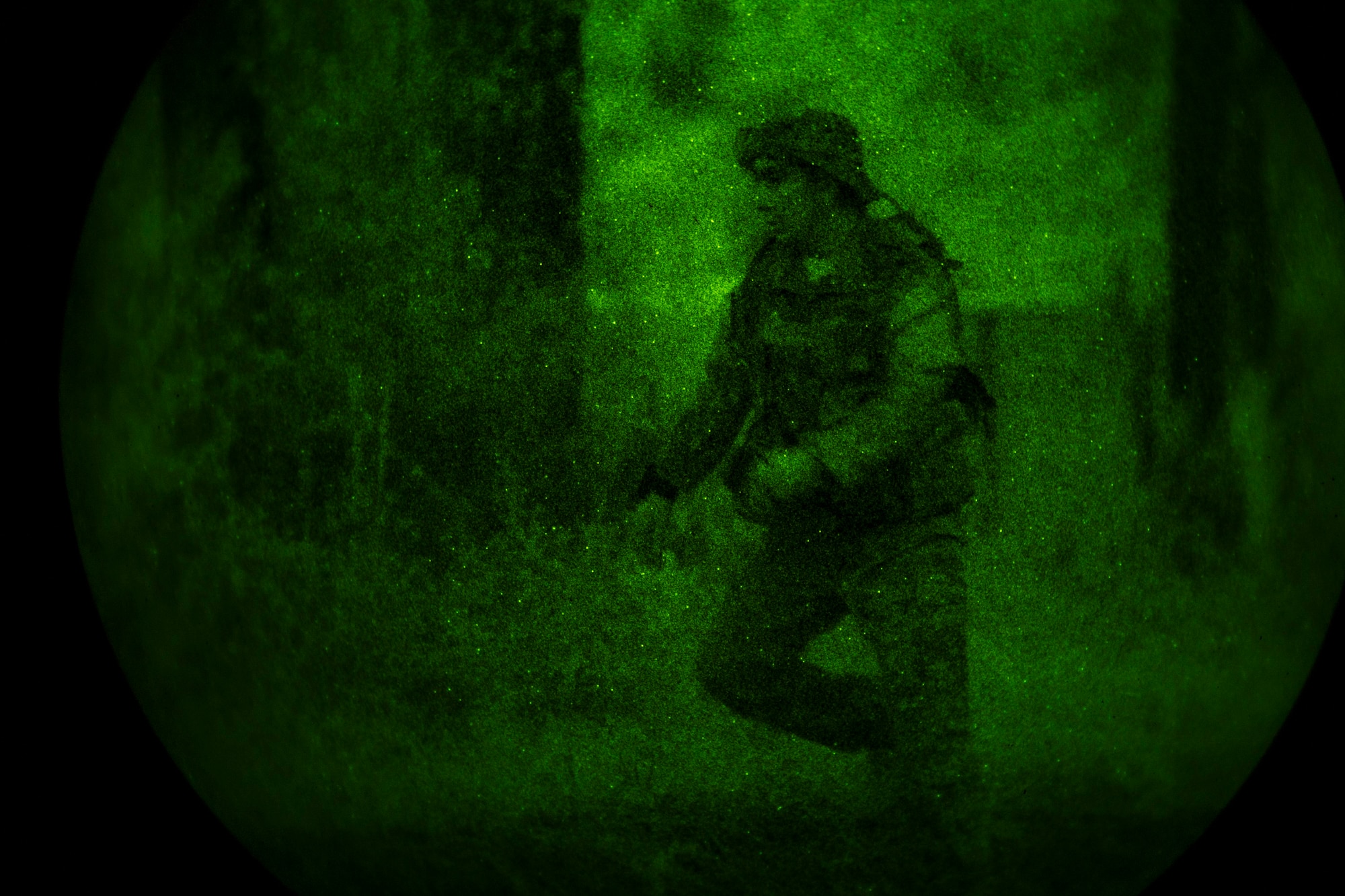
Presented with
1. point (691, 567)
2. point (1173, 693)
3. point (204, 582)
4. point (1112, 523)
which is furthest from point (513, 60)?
point (1173, 693)

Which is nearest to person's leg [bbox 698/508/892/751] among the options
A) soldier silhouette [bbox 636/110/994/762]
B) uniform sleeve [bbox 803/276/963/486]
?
soldier silhouette [bbox 636/110/994/762]

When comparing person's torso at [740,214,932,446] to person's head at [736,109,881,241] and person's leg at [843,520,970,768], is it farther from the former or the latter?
person's leg at [843,520,970,768]

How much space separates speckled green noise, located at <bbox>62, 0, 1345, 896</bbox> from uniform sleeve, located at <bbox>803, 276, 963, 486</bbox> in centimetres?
7

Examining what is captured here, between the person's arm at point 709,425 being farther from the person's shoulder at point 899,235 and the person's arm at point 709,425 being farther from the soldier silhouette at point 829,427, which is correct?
the person's shoulder at point 899,235

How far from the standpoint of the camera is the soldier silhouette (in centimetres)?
226

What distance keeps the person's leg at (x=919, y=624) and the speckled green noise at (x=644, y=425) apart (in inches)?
1.3

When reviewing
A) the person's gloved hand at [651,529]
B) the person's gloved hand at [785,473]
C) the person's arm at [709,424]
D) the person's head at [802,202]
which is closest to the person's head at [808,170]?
the person's head at [802,202]

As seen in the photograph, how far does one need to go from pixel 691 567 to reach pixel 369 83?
1004mm

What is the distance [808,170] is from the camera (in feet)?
7.48

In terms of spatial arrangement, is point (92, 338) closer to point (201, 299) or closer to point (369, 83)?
point (201, 299)

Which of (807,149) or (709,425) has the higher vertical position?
(807,149)

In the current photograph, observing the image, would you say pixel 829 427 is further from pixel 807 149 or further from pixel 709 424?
pixel 807 149

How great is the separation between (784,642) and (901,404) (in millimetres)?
428

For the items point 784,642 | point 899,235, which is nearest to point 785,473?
point 784,642
